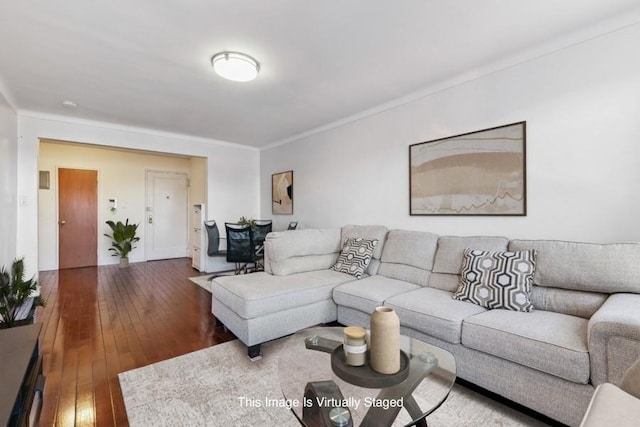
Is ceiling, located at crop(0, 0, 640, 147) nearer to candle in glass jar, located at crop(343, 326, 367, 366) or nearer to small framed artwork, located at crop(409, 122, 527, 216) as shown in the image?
small framed artwork, located at crop(409, 122, 527, 216)

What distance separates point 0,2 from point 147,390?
2.53m

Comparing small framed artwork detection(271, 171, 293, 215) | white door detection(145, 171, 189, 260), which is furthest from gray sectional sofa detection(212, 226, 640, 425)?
white door detection(145, 171, 189, 260)

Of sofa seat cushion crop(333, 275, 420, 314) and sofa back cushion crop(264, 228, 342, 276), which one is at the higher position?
sofa back cushion crop(264, 228, 342, 276)

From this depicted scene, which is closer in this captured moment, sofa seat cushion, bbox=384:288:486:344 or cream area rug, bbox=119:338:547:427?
cream area rug, bbox=119:338:547:427

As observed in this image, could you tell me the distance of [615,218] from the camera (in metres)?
2.02

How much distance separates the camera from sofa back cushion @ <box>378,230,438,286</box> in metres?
2.75

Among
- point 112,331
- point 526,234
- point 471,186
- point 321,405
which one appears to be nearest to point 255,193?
point 112,331

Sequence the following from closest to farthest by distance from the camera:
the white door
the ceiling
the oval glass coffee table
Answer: the oval glass coffee table → the ceiling → the white door

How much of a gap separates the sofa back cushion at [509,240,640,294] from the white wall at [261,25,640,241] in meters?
0.28

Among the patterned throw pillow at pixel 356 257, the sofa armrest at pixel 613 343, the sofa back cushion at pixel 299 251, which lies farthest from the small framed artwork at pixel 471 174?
the sofa armrest at pixel 613 343

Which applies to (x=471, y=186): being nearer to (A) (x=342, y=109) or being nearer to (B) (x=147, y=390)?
(A) (x=342, y=109)

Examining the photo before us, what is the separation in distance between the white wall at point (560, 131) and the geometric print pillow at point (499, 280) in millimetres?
444

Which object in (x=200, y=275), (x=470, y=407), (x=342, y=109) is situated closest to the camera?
(x=470, y=407)

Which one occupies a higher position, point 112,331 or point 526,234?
point 526,234
